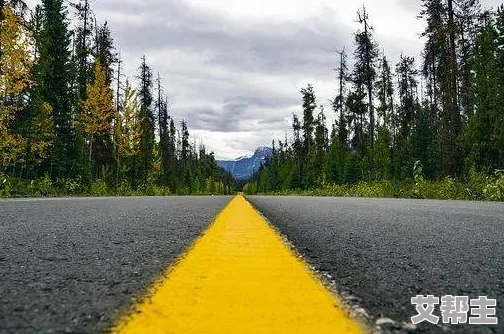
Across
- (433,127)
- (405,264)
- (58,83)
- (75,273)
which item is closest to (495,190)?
(405,264)

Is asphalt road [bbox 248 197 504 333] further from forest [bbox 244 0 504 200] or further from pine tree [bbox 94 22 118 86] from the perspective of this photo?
pine tree [bbox 94 22 118 86]

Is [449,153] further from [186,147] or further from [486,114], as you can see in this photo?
[186,147]

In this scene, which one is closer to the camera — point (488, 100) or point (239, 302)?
point (239, 302)

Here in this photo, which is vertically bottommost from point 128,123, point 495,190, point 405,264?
point 405,264

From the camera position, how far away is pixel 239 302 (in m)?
1.39

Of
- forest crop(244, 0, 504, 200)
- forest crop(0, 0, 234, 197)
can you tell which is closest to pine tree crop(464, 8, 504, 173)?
forest crop(244, 0, 504, 200)

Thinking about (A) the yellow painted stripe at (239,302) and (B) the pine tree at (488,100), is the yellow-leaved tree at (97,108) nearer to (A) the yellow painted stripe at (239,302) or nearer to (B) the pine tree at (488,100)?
(B) the pine tree at (488,100)

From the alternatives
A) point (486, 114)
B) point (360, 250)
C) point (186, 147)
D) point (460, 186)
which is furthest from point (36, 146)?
point (186, 147)

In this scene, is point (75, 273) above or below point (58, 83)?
below

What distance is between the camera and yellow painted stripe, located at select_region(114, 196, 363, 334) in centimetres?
113

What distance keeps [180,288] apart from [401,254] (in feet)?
4.95

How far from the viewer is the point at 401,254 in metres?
2.59

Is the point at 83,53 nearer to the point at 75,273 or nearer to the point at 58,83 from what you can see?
the point at 58,83

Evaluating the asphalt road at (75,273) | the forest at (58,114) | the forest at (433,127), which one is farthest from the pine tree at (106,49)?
the asphalt road at (75,273)
